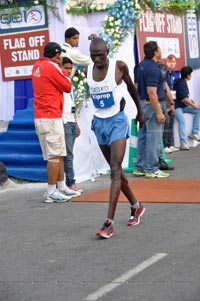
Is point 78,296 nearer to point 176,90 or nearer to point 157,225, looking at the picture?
point 157,225

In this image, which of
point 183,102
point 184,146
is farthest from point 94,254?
point 183,102

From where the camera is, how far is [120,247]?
Answer: 23.5 ft

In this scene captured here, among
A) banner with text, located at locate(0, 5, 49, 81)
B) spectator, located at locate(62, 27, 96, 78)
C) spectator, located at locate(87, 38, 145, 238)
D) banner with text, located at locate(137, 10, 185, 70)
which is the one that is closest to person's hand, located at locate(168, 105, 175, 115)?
banner with text, located at locate(137, 10, 185, 70)

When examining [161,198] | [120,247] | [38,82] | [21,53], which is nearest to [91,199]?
[161,198]

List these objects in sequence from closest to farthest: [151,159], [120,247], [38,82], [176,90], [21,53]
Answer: [120,247]
[38,82]
[151,159]
[21,53]
[176,90]

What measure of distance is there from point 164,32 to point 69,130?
5179 mm

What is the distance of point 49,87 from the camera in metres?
9.55

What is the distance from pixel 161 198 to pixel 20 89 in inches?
154

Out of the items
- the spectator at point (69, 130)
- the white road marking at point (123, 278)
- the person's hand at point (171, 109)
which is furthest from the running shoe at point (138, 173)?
the white road marking at point (123, 278)

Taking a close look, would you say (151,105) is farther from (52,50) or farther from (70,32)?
(52,50)

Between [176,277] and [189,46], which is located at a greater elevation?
[189,46]

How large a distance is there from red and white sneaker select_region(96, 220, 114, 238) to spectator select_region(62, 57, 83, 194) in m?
2.63

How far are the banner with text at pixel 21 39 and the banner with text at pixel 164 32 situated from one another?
2119 millimetres

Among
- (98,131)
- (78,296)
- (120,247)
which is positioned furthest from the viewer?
(98,131)
